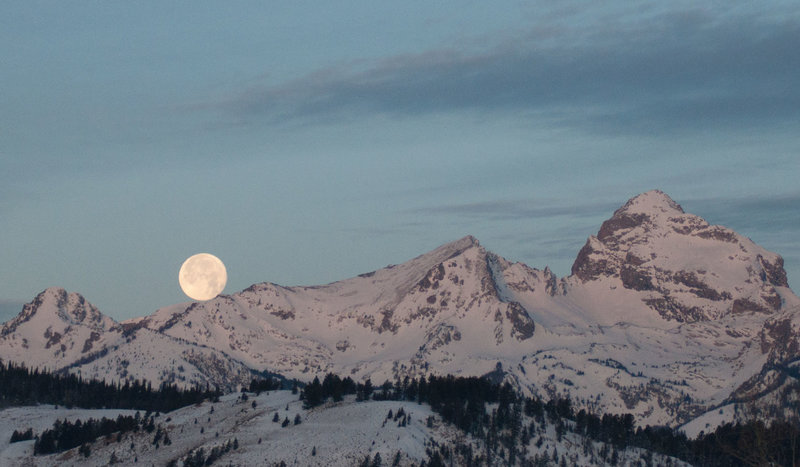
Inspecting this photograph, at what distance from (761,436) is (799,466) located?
4781mm

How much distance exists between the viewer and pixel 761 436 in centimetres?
12506

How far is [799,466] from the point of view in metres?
123
